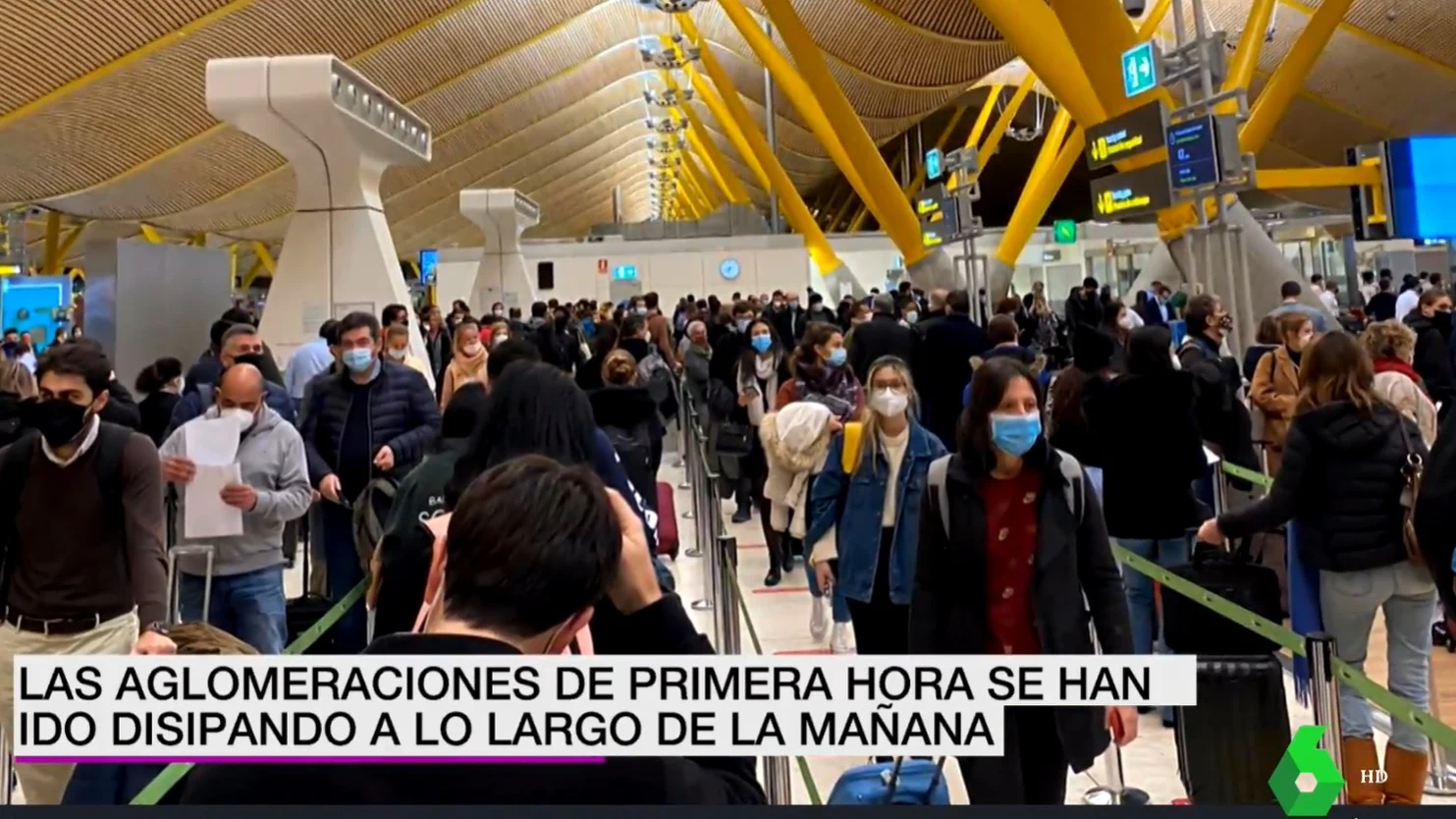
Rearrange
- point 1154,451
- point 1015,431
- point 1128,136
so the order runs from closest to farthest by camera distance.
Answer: point 1015,431 → point 1154,451 → point 1128,136

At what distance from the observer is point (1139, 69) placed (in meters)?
13.0

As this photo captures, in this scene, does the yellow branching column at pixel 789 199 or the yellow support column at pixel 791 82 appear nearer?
the yellow support column at pixel 791 82

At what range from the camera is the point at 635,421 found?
20.3ft

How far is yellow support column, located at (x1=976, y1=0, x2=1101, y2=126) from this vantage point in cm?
1647

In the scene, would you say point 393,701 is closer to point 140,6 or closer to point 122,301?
point 122,301

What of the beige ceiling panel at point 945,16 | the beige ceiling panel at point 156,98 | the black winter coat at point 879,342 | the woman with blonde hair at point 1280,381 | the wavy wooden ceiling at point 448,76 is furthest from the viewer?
the beige ceiling panel at point 945,16

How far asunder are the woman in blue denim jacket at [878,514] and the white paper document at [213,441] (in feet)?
7.13

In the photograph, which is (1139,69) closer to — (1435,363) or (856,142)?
(1435,363)

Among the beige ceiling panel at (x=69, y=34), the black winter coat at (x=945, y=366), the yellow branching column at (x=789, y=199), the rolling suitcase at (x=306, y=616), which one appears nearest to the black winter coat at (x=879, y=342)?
the black winter coat at (x=945, y=366)

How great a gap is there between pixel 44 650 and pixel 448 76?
97.6 ft

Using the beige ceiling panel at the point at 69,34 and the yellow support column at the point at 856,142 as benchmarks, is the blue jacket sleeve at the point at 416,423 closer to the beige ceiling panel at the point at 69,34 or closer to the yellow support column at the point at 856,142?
the beige ceiling panel at the point at 69,34

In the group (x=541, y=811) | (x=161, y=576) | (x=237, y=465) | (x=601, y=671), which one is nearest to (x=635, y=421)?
(x=237, y=465)

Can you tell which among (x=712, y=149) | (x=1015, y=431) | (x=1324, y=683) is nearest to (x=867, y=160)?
(x=1015, y=431)
